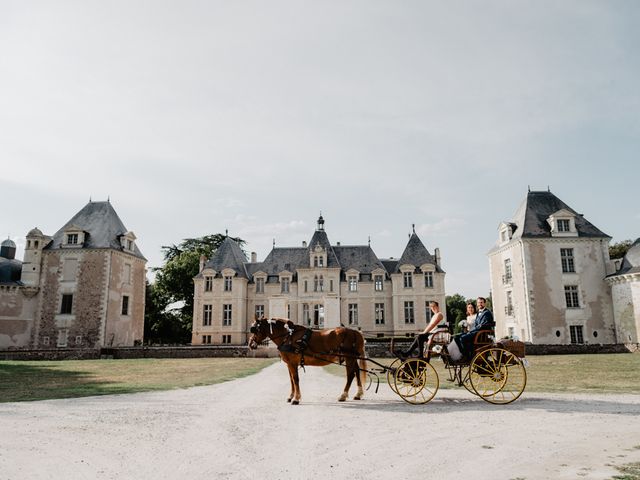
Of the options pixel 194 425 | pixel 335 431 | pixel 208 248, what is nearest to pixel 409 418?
pixel 335 431

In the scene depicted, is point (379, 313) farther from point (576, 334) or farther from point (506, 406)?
point (506, 406)

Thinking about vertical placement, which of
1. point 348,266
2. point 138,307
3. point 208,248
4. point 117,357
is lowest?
point 117,357

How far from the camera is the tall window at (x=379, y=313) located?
135 feet

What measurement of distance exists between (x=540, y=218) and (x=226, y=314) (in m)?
28.8

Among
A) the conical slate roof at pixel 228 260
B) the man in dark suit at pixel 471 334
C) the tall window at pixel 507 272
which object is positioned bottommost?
the man in dark suit at pixel 471 334

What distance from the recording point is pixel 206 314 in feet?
136

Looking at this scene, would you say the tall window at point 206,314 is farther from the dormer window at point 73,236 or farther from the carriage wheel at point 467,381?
the carriage wheel at point 467,381

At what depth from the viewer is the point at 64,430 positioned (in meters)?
6.29

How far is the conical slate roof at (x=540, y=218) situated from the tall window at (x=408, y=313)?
37.5ft

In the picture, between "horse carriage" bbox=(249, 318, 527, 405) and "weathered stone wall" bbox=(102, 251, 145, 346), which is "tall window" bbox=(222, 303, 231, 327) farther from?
"horse carriage" bbox=(249, 318, 527, 405)

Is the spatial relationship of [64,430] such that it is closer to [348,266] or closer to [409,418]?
[409,418]

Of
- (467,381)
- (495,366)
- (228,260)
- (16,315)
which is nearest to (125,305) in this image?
(16,315)

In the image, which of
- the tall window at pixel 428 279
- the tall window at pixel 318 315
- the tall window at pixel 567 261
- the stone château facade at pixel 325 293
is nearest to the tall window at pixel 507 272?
the tall window at pixel 567 261

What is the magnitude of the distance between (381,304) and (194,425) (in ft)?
118
